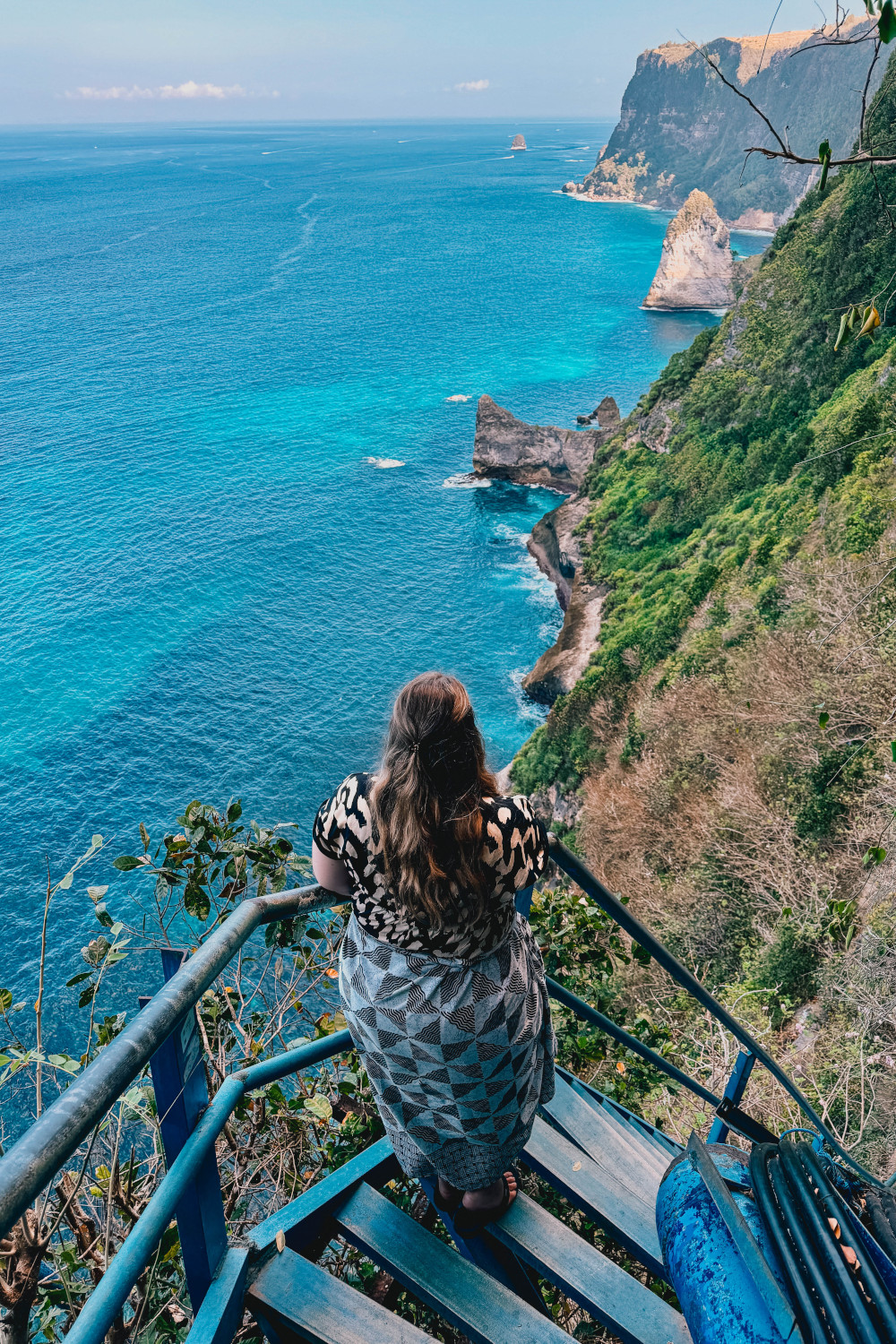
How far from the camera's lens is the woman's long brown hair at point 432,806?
2.11 metres

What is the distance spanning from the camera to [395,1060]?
231 centimetres

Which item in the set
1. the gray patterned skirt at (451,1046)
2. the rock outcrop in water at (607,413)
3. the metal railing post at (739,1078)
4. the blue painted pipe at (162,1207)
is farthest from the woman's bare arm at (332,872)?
the rock outcrop in water at (607,413)

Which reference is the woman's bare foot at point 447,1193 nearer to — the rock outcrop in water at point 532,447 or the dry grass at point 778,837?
the dry grass at point 778,837

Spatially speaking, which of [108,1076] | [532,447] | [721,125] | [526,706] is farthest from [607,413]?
[721,125]

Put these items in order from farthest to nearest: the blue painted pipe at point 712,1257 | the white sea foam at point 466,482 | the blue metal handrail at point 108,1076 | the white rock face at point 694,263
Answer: the white rock face at point 694,263 → the white sea foam at point 466,482 → the blue painted pipe at point 712,1257 → the blue metal handrail at point 108,1076

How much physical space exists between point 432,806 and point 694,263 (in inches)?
3972

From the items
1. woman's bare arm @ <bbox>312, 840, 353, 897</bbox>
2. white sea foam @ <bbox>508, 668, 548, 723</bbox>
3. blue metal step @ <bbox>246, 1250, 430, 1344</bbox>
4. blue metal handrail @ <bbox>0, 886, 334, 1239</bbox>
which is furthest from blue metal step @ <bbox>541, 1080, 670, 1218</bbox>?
white sea foam @ <bbox>508, 668, 548, 723</bbox>

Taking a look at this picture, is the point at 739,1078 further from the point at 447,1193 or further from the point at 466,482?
the point at 466,482

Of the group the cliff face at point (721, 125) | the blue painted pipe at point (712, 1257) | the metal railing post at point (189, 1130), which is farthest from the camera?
the cliff face at point (721, 125)

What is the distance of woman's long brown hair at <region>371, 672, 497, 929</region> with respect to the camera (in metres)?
2.11

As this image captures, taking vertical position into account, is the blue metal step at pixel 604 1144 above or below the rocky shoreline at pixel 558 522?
above

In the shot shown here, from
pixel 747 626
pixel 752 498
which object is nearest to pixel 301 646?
pixel 752 498

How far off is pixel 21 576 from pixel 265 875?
47375 millimetres

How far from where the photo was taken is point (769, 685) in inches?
726
